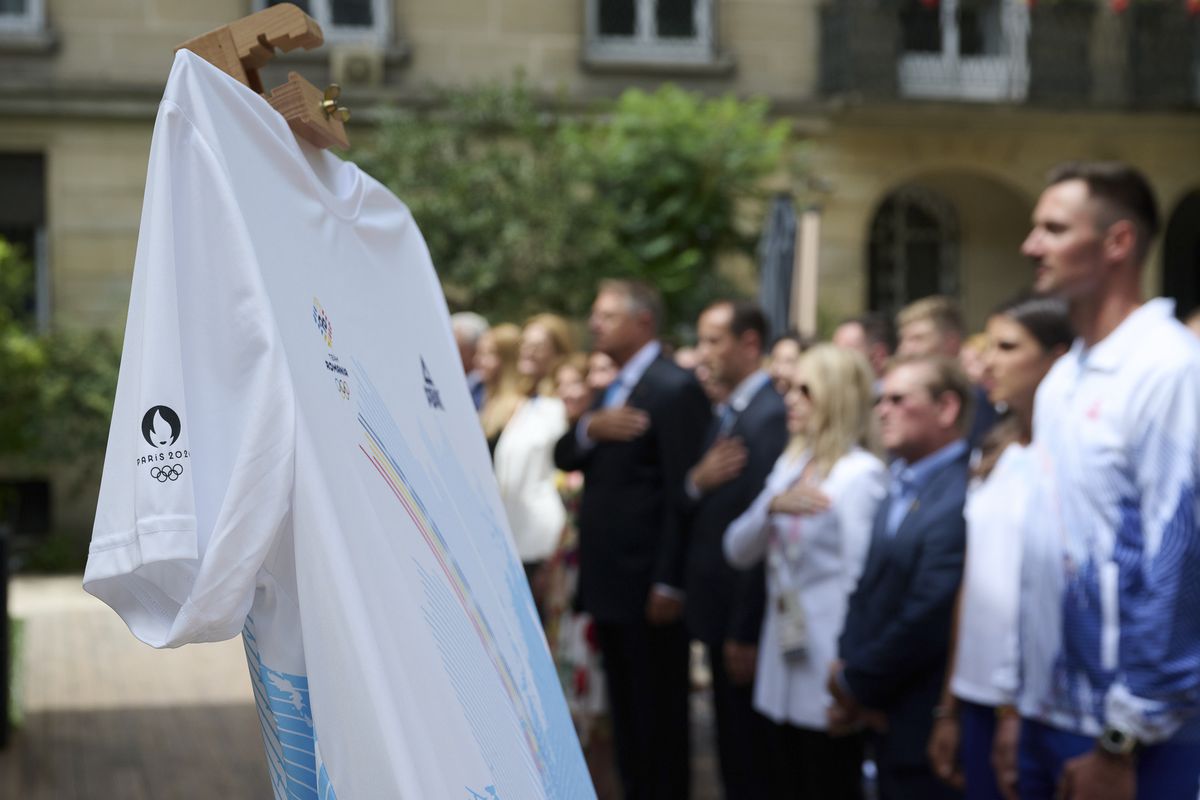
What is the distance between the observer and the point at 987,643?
12.5 feet

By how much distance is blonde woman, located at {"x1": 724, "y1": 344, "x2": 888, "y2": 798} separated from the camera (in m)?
4.53

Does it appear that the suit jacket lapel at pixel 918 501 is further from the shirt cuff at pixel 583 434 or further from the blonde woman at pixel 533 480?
the blonde woman at pixel 533 480

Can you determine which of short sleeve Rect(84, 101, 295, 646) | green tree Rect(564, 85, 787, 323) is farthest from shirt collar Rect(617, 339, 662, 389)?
green tree Rect(564, 85, 787, 323)

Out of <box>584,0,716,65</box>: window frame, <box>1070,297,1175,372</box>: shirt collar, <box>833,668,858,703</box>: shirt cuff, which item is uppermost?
<box>584,0,716,65</box>: window frame

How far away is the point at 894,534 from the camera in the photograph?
4.09 meters

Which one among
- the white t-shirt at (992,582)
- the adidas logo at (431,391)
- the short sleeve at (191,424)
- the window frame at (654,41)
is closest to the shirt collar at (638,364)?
the white t-shirt at (992,582)

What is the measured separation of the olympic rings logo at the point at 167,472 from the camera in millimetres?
1530

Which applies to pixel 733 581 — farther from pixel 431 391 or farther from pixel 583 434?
pixel 431 391

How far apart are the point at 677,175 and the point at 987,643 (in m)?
10.5

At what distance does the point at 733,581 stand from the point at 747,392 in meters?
0.75

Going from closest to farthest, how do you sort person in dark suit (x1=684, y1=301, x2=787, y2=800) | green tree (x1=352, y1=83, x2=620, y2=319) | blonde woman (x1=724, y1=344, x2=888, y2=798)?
1. blonde woman (x1=724, y1=344, x2=888, y2=798)
2. person in dark suit (x1=684, y1=301, x2=787, y2=800)
3. green tree (x1=352, y1=83, x2=620, y2=319)

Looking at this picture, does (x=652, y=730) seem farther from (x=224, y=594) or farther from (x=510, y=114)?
(x=510, y=114)

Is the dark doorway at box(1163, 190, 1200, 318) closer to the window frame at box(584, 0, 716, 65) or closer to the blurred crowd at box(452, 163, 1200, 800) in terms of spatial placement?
the window frame at box(584, 0, 716, 65)

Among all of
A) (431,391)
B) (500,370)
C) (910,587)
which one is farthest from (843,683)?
(500,370)
